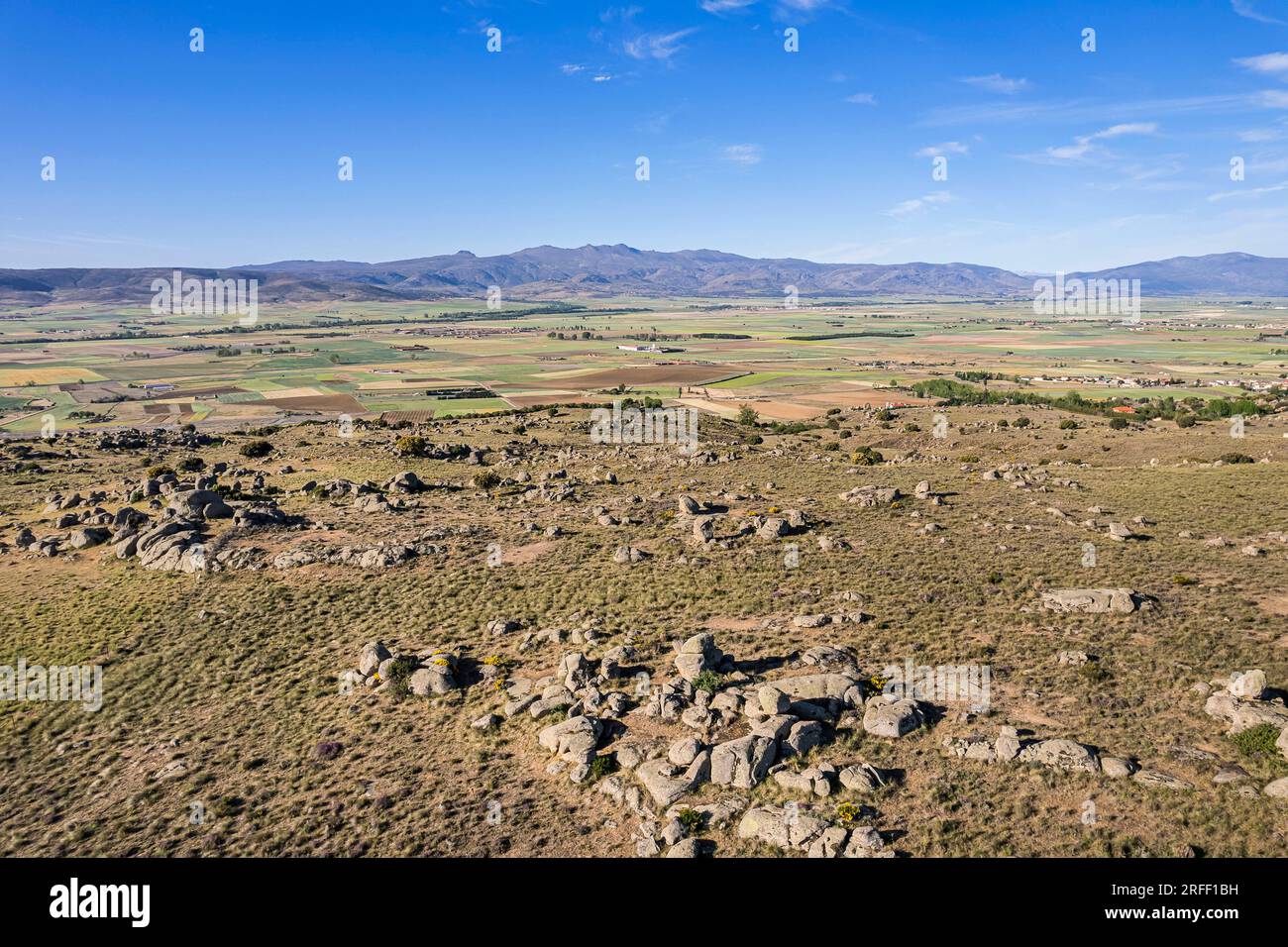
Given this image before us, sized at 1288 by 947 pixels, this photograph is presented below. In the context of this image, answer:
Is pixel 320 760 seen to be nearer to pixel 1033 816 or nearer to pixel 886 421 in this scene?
pixel 1033 816

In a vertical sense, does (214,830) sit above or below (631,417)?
below

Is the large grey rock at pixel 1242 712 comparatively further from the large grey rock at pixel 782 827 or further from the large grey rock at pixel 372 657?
the large grey rock at pixel 372 657

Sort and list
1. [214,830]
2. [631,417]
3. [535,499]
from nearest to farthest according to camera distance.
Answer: [214,830]
[535,499]
[631,417]

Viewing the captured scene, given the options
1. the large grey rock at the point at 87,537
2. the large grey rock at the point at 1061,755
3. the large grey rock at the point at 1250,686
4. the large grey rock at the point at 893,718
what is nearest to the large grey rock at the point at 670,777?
the large grey rock at the point at 893,718

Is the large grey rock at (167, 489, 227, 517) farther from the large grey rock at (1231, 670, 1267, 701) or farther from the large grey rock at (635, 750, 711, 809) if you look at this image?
the large grey rock at (1231, 670, 1267, 701)

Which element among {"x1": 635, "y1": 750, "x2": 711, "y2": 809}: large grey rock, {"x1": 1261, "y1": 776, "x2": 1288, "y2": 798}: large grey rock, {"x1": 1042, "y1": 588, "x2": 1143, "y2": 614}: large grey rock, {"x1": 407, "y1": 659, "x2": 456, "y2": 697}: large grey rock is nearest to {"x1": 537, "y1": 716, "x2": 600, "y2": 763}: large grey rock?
{"x1": 635, "y1": 750, "x2": 711, "y2": 809}: large grey rock

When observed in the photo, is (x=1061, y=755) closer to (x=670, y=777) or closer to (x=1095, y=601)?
(x=670, y=777)

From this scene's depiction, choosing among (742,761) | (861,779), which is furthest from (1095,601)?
(742,761)

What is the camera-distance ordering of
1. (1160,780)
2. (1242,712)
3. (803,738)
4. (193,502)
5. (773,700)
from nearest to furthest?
(1160,780), (1242,712), (803,738), (773,700), (193,502)

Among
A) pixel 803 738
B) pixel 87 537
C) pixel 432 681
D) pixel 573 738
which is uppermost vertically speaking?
pixel 87 537

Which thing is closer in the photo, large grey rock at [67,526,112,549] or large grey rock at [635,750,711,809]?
large grey rock at [635,750,711,809]
